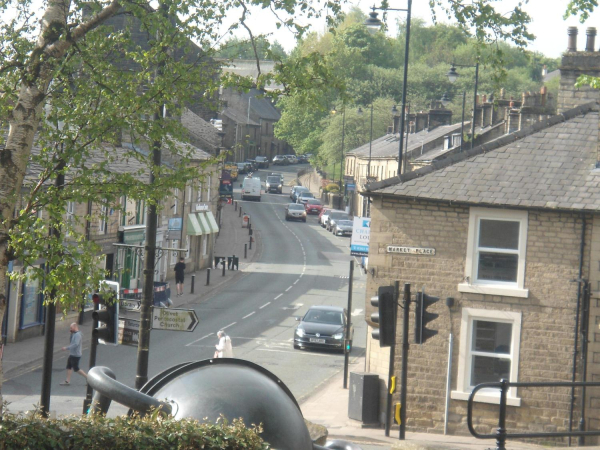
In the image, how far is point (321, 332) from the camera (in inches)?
1056

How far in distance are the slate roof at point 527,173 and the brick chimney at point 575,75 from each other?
1303mm

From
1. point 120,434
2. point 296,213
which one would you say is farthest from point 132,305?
point 296,213

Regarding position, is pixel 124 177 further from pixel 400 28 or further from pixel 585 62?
pixel 400 28

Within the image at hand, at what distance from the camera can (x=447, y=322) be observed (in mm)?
17141

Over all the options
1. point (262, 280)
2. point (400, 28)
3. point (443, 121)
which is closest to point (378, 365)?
point (262, 280)

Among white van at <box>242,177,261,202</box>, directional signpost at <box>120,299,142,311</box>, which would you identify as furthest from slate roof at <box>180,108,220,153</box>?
directional signpost at <box>120,299,142,311</box>

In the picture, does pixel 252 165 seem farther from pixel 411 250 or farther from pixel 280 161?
pixel 411 250

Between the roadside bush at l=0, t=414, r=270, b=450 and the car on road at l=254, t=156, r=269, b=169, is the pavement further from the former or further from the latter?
the car on road at l=254, t=156, r=269, b=169

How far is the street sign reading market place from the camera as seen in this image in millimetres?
13586

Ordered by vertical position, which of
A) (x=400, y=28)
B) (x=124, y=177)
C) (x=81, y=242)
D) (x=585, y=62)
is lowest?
(x=81, y=242)

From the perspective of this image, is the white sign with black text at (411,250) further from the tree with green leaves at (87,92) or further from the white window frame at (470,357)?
the tree with green leaves at (87,92)

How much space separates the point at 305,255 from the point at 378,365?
1370 inches

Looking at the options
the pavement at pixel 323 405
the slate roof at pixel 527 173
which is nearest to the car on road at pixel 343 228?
the pavement at pixel 323 405

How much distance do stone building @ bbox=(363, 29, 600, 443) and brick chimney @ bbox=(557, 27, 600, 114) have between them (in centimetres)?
181
